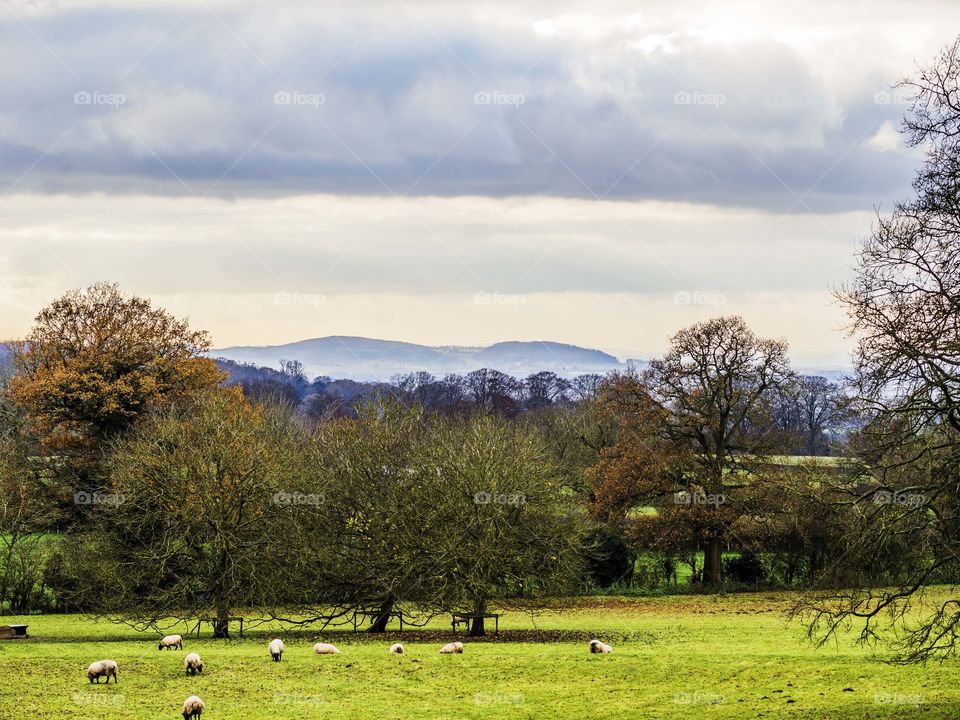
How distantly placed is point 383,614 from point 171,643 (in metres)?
8.22

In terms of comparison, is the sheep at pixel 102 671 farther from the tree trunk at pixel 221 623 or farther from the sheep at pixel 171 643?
the tree trunk at pixel 221 623

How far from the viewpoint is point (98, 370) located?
55938 mm

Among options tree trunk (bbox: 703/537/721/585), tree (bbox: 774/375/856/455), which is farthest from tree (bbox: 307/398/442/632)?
tree trunk (bbox: 703/537/721/585)

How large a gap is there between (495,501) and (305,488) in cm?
722

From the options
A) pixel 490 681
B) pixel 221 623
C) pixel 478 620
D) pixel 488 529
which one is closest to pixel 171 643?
pixel 221 623

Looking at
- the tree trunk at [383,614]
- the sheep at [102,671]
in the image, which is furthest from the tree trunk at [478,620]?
the sheep at [102,671]

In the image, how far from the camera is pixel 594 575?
188ft

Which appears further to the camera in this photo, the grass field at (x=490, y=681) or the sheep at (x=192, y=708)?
the grass field at (x=490, y=681)

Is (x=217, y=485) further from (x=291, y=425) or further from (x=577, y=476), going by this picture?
(x=577, y=476)

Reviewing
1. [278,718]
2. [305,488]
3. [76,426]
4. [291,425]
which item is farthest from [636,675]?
[291,425]

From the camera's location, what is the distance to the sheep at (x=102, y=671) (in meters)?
26.5

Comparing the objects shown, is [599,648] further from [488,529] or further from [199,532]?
[199,532]

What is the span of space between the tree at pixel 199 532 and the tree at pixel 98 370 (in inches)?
489

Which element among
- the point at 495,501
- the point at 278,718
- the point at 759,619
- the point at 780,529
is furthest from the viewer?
the point at 780,529
